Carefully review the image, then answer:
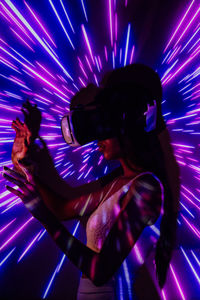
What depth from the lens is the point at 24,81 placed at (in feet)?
4.41

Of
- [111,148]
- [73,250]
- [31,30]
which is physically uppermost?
[31,30]

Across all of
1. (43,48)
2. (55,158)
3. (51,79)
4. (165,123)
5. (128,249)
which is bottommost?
(128,249)

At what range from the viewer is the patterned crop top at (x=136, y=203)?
0.87 metres

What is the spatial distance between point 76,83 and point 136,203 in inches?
34.9

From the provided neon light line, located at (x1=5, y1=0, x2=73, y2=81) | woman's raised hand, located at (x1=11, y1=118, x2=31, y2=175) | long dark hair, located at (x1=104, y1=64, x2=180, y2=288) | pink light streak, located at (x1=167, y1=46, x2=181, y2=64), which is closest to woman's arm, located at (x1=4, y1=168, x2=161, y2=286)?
long dark hair, located at (x1=104, y1=64, x2=180, y2=288)

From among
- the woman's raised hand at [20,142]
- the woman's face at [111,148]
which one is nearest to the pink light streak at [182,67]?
the woman's face at [111,148]

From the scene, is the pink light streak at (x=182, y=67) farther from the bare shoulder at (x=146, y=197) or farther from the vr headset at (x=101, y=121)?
the bare shoulder at (x=146, y=197)

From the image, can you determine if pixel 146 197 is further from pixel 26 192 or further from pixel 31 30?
pixel 31 30

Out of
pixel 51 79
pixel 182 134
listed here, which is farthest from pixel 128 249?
pixel 51 79

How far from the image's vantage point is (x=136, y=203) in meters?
0.86

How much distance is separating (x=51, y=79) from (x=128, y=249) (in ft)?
3.39

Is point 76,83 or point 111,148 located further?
point 76,83

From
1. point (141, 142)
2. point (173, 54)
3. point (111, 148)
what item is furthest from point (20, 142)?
point (173, 54)

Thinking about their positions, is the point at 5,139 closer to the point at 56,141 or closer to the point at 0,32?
the point at 56,141
